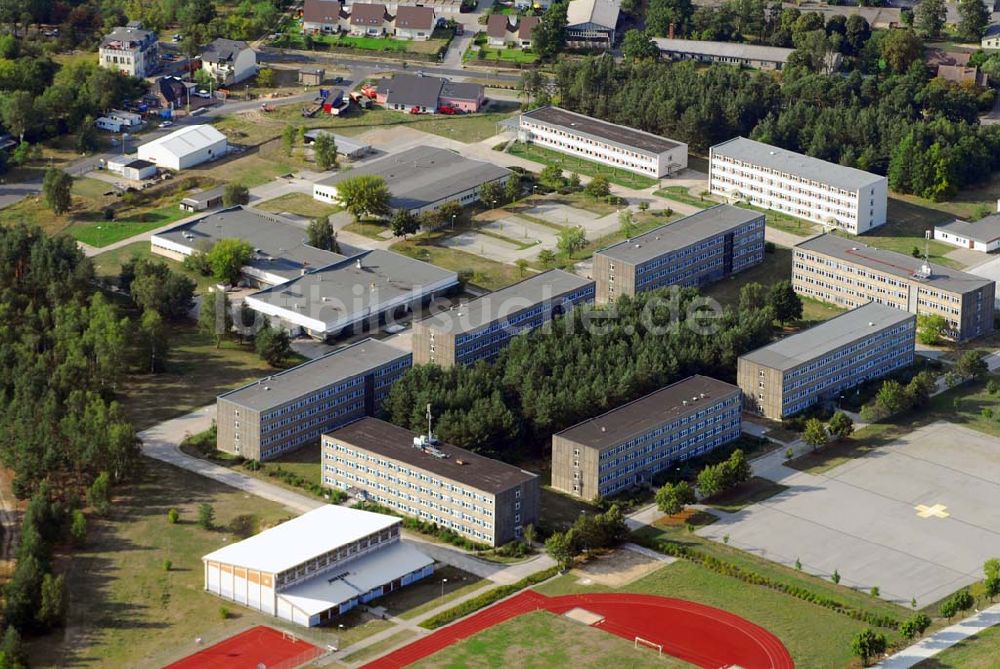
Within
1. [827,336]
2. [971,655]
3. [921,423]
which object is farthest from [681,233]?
[971,655]

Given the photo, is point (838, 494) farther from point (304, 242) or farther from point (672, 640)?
point (304, 242)

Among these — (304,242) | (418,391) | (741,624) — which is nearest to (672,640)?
(741,624)

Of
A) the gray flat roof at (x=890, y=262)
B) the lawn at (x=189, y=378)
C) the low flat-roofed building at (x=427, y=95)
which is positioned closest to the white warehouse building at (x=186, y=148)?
the low flat-roofed building at (x=427, y=95)

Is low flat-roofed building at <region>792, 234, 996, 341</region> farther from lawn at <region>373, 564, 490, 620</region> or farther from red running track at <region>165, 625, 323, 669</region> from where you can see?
red running track at <region>165, 625, 323, 669</region>

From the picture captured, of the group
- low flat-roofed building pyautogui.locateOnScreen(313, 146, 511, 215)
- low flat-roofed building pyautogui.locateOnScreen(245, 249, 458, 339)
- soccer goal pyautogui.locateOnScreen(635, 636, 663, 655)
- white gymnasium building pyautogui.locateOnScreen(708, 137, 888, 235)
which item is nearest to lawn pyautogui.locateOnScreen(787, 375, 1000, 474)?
soccer goal pyautogui.locateOnScreen(635, 636, 663, 655)

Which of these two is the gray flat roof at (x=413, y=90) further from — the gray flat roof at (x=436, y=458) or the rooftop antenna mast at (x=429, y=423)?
the gray flat roof at (x=436, y=458)

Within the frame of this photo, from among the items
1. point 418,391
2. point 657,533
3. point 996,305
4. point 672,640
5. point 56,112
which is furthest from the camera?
point 56,112

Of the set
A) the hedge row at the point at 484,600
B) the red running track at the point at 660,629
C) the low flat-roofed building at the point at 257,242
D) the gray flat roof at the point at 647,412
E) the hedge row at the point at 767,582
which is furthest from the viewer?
the low flat-roofed building at the point at 257,242

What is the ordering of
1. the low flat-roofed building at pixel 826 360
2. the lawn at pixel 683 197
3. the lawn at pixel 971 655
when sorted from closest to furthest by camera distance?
the lawn at pixel 971 655
the low flat-roofed building at pixel 826 360
the lawn at pixel 683 197
